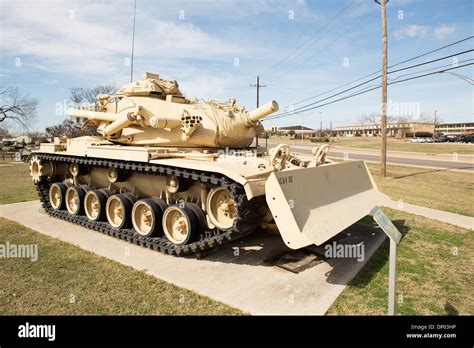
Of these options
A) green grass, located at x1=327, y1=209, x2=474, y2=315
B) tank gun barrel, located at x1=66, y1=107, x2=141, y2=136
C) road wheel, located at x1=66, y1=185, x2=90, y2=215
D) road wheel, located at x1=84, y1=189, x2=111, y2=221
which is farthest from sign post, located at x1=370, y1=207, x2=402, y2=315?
road wheel, located at x1=66, y1=185, x2=90, y2=215

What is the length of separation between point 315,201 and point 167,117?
3.51m

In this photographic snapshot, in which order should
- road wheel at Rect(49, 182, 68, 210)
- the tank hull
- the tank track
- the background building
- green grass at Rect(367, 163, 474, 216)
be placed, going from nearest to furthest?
the tank hull → the tank track → road wheel at Rect(49, 182, 68, 210) → green grass at Rect(367, 163, 474, 216) → the background building

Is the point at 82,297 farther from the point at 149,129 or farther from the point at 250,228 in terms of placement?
the point at 149,129

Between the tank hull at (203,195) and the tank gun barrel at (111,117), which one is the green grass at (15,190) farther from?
the tank gun barrel at (111,117)

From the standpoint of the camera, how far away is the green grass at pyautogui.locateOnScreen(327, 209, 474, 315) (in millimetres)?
4504

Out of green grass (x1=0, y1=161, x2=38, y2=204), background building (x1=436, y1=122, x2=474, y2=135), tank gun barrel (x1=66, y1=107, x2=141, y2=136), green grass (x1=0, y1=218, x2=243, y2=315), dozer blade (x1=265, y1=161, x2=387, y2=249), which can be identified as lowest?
green grass (x1=0, y1=218, x2=243, y2=315)

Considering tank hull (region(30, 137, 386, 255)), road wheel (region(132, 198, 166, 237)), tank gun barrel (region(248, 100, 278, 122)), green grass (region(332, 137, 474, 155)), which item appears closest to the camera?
tank hull (region(30, 137, 386, 255))

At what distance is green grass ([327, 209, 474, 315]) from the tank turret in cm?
365

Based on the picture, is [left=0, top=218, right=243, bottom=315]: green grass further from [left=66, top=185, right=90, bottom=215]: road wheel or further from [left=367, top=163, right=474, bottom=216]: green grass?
[left=367, top=163, right=474, bottom=216]: green grass

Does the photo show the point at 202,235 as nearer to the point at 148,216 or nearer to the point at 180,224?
the point at 180,224

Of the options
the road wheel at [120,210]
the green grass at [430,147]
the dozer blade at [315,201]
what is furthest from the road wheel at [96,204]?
the green grass at [430,147]
